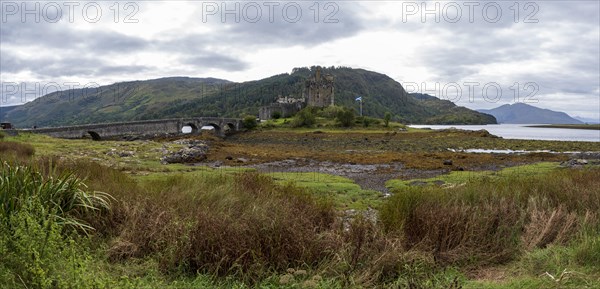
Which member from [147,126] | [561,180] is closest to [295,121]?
[147,126]

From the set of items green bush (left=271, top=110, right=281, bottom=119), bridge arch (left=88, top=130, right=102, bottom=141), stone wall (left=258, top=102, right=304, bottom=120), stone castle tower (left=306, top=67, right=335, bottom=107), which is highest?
stone castle tower (left=306, top=67, right=335, bottom=107)

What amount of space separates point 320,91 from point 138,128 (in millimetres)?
77021

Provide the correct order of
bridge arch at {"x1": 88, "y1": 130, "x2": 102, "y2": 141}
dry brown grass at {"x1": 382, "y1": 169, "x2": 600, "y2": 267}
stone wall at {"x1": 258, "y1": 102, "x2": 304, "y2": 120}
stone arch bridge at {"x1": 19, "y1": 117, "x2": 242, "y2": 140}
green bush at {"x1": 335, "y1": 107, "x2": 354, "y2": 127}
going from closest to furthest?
1. dry brown grass at {"x1": 382, "y1": 169, "x2": 600, "y2": 267}
2. stone arch bridge at {"x1": 19, "y1": 117, "x2": 242, "y2": 140}
3. bridge arch at {"x1": 88, "y1": 130, "x2": 102, "y2": 141}
4. green bush at {"x1": 335, "y1": 107, "x2": 354, "y2": 127}
5. stone wall at {"x1": 258, "y1": 102, "x2": 304, "y2": 120}

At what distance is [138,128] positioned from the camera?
74250 millimetres

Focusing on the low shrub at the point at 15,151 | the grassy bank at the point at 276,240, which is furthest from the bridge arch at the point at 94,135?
the grassy bank at the point at 276,240

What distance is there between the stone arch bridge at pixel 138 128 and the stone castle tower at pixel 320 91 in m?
37.1

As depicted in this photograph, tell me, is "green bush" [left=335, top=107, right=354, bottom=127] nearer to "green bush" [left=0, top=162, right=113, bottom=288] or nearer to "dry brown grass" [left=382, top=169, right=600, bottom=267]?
"dry brown grass" [left=382, top=169, right=600, bottom=267]

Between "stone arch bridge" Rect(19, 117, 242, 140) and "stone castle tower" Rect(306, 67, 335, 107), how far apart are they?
3710 cm

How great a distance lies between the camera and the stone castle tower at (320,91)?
13975 cm

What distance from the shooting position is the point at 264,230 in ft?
23.4

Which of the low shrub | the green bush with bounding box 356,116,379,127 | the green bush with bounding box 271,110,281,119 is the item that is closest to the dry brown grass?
the low shrub

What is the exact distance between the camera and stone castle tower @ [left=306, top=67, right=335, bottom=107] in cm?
13975

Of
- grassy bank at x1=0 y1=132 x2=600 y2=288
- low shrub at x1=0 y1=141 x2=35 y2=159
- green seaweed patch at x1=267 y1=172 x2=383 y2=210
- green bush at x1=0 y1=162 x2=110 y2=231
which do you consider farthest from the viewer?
low shrub at x1=0 y1=141 x2=35 y2=159

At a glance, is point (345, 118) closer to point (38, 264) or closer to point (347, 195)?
point (347, 195)
